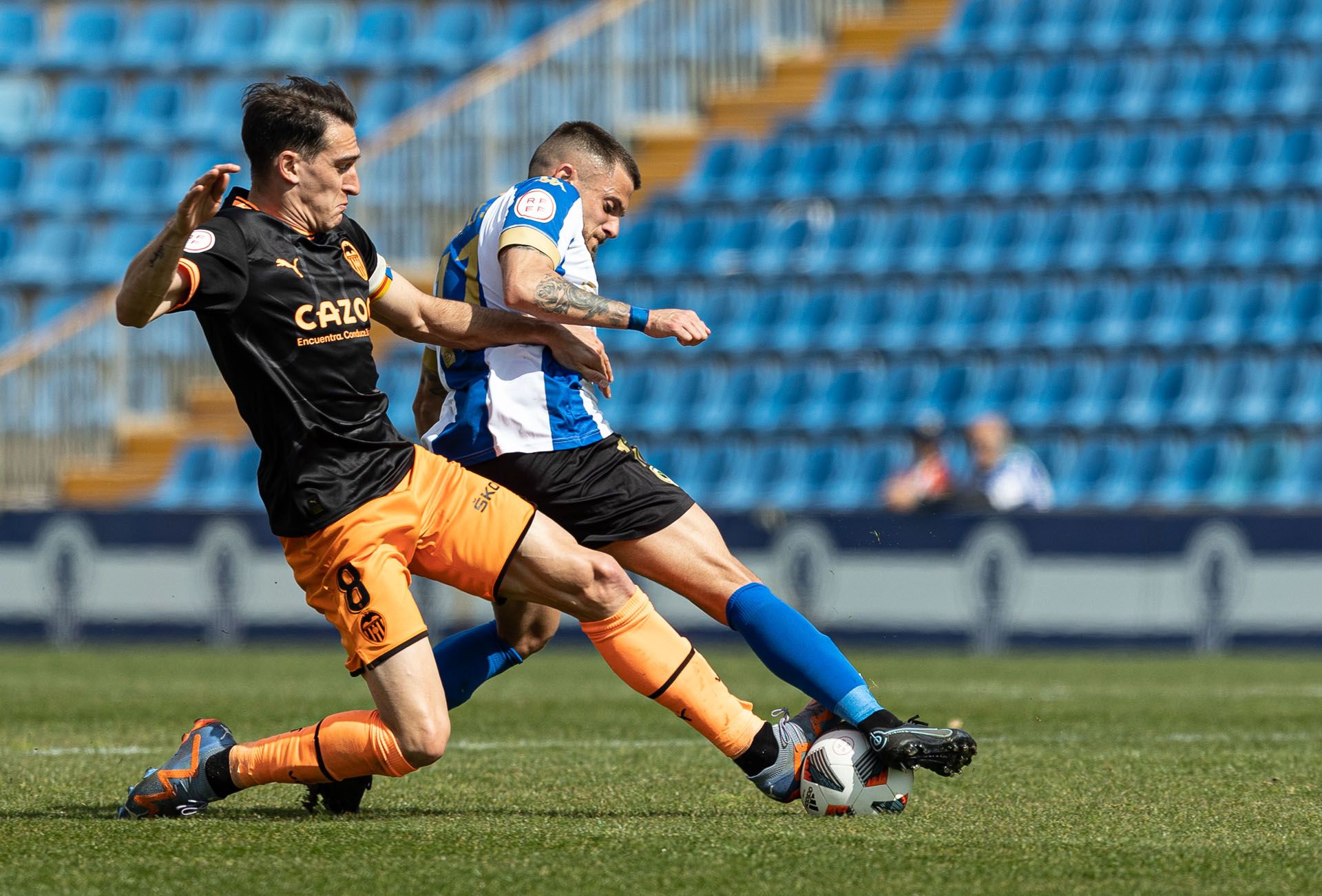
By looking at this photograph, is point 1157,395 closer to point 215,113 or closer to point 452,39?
point 452,39

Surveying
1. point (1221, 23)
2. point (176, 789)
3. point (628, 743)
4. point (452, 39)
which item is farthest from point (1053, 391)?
point (176, 789)

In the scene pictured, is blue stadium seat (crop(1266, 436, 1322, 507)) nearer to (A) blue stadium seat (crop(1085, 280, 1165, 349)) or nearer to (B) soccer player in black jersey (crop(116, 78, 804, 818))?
(A) blue stadium seat (crop(1085, 280, 1165, 349))

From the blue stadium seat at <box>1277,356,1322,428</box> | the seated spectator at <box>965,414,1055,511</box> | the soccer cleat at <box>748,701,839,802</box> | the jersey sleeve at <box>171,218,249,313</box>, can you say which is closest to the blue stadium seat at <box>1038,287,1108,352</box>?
the blue stadium seat at <box>1277,356,1322,428</box>

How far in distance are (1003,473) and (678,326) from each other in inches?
351

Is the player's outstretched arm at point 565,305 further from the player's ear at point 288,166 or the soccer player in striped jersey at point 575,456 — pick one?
the player's ear at point 288,166

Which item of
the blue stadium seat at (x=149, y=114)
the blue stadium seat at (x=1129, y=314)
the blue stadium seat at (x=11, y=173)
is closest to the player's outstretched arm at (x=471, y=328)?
the blue stadium seat at (x=1129, y=314)

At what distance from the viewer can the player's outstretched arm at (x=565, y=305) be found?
4750 mm

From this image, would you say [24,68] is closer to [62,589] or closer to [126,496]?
[126,496]

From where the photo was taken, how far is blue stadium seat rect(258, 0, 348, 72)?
20.2 m

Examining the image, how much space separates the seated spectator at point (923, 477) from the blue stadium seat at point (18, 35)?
1153cm

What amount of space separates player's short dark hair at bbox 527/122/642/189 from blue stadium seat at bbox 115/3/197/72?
16065 millimetres

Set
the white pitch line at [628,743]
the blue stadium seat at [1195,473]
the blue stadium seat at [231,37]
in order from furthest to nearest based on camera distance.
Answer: the blue stadium seat at [231,37] → the blue stadium seat at [1195,473] → the white pitch line at [628,743]

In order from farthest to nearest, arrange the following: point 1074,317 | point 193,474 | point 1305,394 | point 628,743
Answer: point 193,474 → point 1074,317 → point 1305,394 → point 628,743

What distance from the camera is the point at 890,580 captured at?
12664mm
